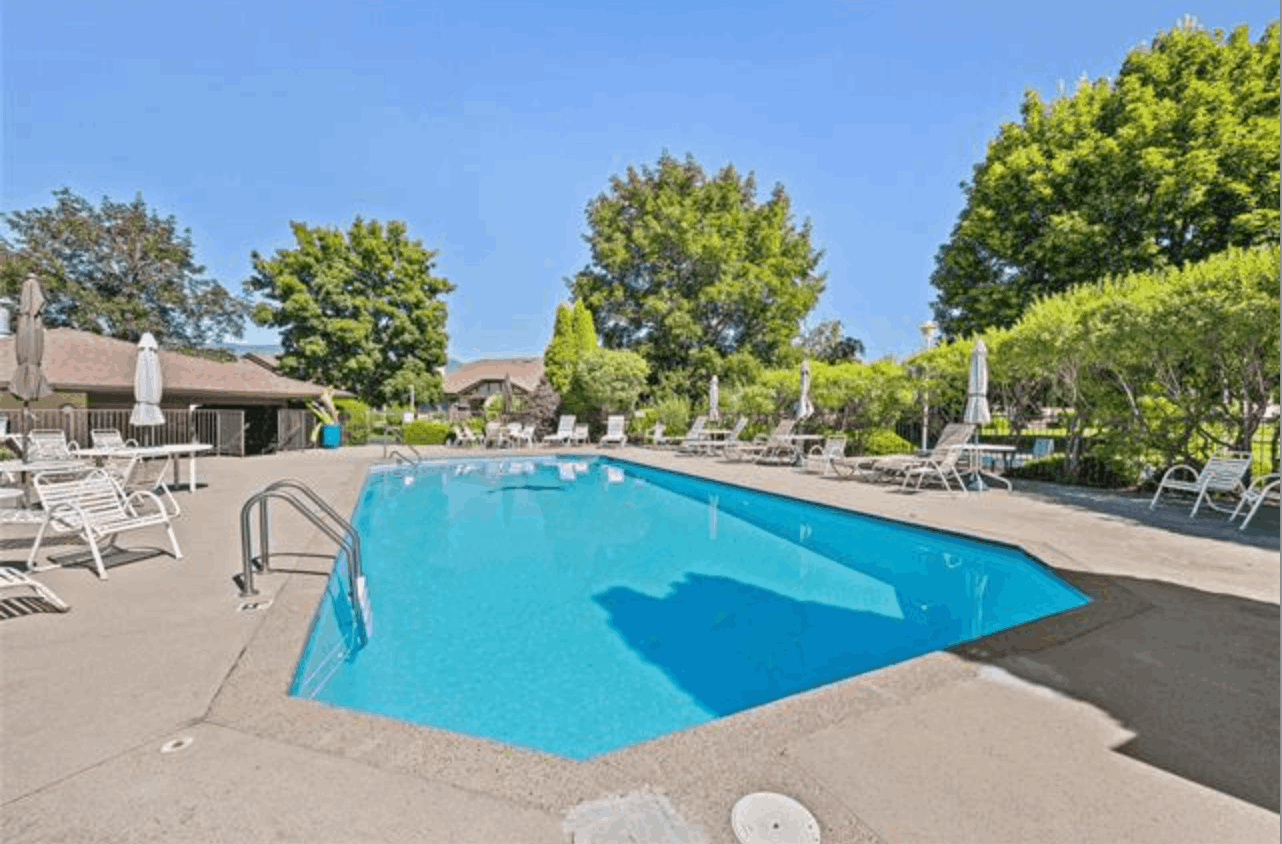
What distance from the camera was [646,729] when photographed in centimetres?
342

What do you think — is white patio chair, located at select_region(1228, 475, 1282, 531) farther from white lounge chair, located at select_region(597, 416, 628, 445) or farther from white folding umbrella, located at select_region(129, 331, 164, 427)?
white lounge chair, located at select_region(597, 416, 628, 445)

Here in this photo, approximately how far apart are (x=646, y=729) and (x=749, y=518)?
20.4ft

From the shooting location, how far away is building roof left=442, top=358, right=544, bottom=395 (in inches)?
1865

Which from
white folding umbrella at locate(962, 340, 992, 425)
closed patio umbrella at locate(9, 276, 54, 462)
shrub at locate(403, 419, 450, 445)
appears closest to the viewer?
closed patio umbrella at locate(9, 276, 54, 462)

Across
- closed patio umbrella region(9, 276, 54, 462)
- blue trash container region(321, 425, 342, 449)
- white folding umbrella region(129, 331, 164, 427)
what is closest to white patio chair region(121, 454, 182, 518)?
white folding umbrella region(129, 331, 164, 427)

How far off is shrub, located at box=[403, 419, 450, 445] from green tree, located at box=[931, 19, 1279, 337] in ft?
69.0

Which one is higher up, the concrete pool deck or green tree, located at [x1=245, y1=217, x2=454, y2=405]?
green tree, located at [x1=245, y1=217, x2=454, y2=405]

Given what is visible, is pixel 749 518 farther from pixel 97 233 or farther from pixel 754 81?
pixel 97 233

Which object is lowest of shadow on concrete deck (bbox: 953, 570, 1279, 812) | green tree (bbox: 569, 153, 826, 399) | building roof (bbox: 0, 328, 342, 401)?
shadow on concrete deck (bbox: 953, 570, 1279, 812)

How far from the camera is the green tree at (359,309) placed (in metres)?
28.5

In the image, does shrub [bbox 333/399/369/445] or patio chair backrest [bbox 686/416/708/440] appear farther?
shrub [bbox 333/399/369/445]

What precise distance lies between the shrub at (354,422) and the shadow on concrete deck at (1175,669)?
25.7 m

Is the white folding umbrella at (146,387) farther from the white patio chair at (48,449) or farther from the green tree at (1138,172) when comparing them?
the green tree at (1138,172)

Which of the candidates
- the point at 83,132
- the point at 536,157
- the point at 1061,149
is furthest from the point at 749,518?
the point at 83,132
